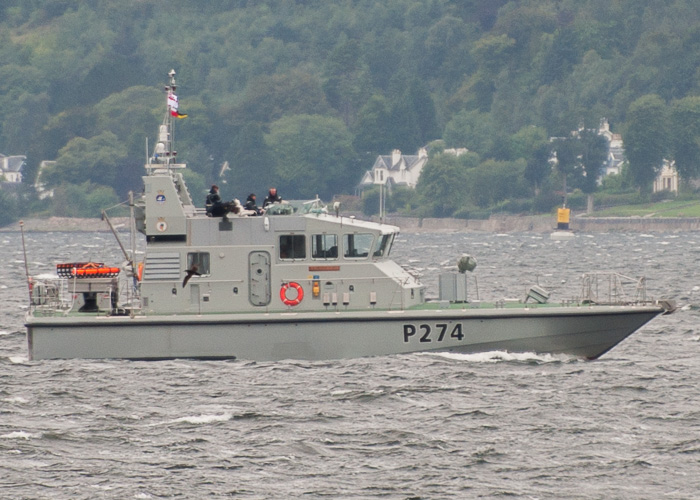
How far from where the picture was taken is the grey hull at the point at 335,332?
25859 millimetres

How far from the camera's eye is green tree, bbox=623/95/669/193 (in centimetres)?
16600

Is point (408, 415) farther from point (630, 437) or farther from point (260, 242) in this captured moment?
point (260, 242)

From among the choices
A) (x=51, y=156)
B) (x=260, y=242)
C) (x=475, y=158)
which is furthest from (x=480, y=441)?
(x=51, y=156)

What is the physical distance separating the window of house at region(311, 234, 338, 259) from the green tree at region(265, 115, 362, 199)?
5990 inches

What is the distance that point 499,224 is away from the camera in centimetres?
16012

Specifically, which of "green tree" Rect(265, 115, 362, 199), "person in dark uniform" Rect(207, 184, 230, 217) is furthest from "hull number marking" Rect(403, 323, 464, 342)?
"green tree" Rect(265, 115, 362, 199)

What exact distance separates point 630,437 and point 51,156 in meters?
183

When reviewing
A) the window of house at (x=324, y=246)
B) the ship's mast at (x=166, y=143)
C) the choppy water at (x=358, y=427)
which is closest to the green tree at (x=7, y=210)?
the choppy water at (x=358, y=427)

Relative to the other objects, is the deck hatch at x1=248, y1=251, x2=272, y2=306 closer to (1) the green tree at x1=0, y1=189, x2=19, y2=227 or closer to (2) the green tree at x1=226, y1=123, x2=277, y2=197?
(2) the green tree at x1=226, y1=123, x2=277, y2=197

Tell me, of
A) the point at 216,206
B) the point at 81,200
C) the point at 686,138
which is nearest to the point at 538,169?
the point at 686,138

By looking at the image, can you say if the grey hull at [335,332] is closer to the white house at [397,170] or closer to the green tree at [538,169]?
the green tree at [538,169]

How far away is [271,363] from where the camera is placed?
26.0 metres

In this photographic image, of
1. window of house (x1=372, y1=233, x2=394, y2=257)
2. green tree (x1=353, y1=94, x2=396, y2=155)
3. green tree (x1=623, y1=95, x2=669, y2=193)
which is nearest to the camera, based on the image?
window of house (x1=372, y1=233, x2=394, y2=257)

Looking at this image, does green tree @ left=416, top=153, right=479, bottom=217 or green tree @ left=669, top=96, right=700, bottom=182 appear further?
green tree @ left=669, top=96, right=700, bottom=182
